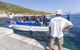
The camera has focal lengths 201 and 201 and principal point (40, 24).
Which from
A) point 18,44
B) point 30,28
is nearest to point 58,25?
point 18,44

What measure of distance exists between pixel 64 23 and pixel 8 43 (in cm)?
423

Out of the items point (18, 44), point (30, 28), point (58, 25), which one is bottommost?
point (30, 28)

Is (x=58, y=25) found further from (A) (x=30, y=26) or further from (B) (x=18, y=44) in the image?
(A) (x=30, y=26)

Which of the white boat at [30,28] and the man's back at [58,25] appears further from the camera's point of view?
the white boat at [30,28]

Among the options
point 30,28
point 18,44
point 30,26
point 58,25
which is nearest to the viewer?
point 58,25

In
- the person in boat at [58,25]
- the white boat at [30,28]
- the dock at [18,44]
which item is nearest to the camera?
the person in boat at [58,25]

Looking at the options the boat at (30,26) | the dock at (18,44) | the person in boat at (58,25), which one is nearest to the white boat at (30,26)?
the boat at (30,26)

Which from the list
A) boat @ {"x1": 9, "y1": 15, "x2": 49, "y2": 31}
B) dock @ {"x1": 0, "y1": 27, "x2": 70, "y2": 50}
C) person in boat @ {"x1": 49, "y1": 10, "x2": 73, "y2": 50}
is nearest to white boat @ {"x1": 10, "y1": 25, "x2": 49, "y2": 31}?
boat @ {"x1": 9, "y1": 15, "x2": 49, "y2": 31}

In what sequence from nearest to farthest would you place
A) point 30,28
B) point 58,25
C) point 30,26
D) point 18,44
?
point 58,25 < point 18,44 < point 30,28 < point 30,26

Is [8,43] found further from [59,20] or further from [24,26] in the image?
[24,26]

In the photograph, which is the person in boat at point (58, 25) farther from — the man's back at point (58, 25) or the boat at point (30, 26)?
the boat at point (30, 26)

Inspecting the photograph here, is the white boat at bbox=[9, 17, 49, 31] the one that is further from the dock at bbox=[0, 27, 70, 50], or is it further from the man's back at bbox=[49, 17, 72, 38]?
the man's back at bbox=[49, 17, 72, 38]

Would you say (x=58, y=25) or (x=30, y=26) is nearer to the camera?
(x=58, y=25)

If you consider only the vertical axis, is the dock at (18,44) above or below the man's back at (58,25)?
below
